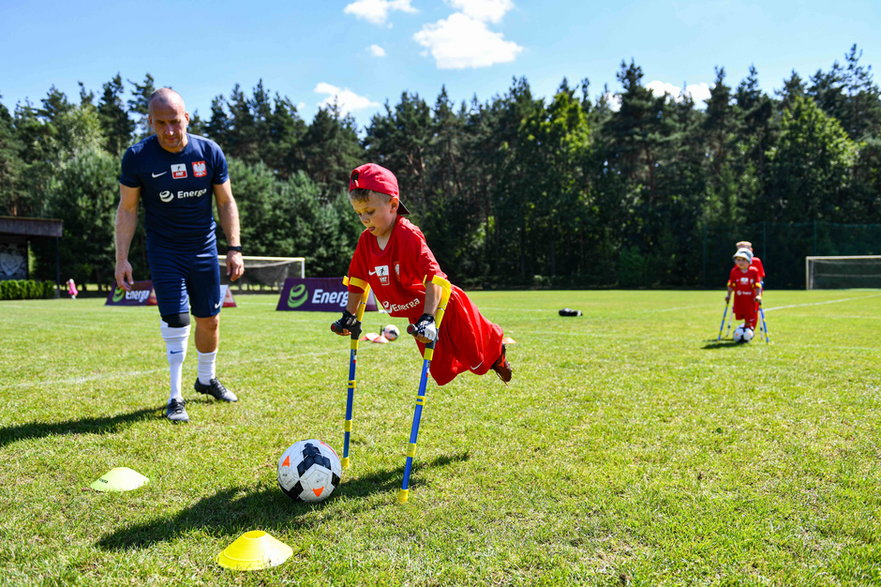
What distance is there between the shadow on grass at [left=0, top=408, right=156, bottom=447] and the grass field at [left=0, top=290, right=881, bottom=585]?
0.09 ft

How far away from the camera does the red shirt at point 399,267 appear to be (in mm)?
3736

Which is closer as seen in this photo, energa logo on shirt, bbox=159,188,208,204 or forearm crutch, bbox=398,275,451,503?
forearm crutch, bbox=398,275,451,503

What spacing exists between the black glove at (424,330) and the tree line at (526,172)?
4065 cm

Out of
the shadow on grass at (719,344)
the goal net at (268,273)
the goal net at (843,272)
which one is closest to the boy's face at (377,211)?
the shadow on grass at (719,344)

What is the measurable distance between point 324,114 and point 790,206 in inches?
1647

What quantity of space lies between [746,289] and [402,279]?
9079 mm

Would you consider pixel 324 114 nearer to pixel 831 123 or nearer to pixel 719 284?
pixel 719 284

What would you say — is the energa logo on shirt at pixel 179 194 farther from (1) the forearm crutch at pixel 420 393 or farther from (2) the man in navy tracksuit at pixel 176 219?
(1) the forearm crutch at pixel 420 393

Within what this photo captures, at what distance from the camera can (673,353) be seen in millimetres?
8758

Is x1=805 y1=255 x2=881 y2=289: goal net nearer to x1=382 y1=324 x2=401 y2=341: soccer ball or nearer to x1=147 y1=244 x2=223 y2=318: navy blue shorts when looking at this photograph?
→ x1=382 y1=324 x2=401 y2=341: soccer ball

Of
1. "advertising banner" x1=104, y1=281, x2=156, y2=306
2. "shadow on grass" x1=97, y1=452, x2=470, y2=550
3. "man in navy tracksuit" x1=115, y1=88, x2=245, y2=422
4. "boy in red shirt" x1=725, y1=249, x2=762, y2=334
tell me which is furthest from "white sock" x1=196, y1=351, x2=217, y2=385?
"advertising banner" x1=104, y1=281, x2=156, y2=306

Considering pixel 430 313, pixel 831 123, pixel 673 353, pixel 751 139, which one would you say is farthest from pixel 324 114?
pixel 430 313

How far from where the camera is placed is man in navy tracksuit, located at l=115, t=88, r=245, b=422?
491 cm

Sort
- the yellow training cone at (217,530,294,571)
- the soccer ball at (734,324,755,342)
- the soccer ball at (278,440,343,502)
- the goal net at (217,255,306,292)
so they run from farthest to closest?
the goal net at (217,255,306,292), the soccer ball at (734,324,755,342), the soccer ball at (278,440,343,502), the yellow training cone at (217,530,294,571)
